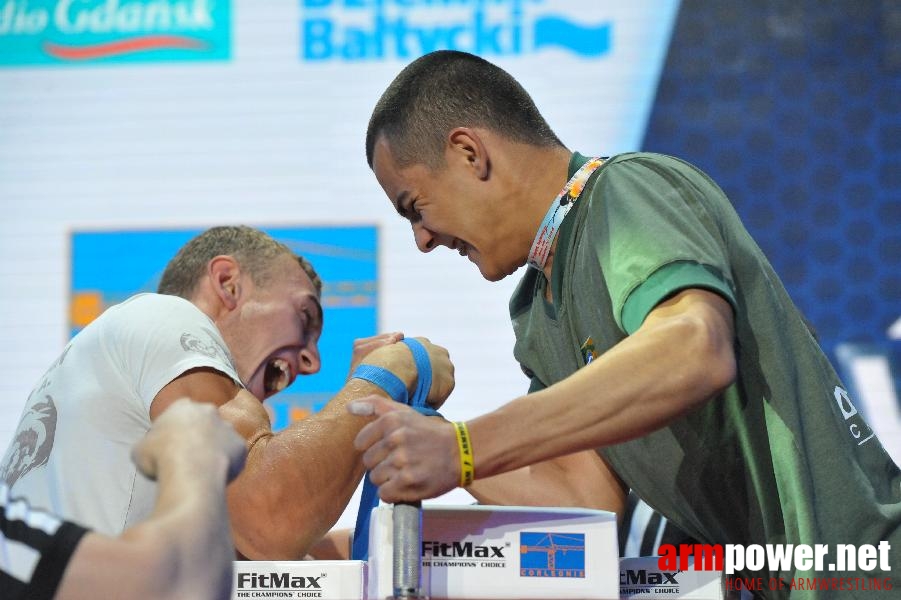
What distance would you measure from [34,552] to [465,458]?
49cm

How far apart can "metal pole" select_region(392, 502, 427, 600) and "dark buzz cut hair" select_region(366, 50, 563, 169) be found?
0.73 metres

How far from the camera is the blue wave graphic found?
133 inches

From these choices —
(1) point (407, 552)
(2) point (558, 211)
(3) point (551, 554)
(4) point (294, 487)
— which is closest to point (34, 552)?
(1) point (407, 552)

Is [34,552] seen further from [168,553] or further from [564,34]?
[564,34]

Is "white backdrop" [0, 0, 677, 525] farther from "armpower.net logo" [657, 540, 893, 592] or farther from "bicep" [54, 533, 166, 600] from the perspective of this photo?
"bicep" [54, 533, 166, 600]

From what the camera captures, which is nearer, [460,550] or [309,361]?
[460,550]

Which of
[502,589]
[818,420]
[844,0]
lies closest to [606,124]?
[844,0]

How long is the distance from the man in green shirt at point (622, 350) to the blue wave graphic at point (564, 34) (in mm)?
1527

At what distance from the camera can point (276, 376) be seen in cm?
256

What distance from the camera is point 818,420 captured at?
4.83 feet

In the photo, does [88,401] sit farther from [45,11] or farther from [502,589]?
[45,11]

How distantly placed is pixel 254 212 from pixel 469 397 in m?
0.87

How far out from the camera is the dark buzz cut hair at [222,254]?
2.46 meters

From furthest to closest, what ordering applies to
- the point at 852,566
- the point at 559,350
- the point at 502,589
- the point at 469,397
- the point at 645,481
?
1. the point at 469,397
2. the point at 559,350
3. the point at 645,481
4. the point at 852,566
5. the point at 502,589
